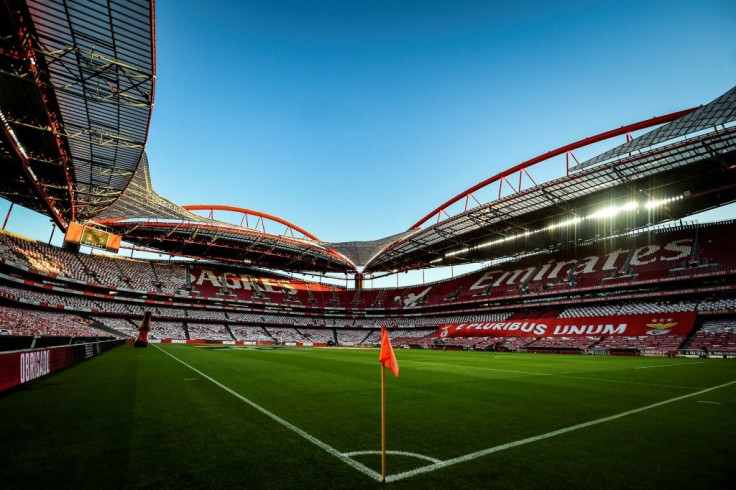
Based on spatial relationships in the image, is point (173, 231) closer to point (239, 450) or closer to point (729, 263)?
point (239, 450)

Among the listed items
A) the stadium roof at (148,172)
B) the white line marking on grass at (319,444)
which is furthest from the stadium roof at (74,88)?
the white line marking on grass at (319,444)

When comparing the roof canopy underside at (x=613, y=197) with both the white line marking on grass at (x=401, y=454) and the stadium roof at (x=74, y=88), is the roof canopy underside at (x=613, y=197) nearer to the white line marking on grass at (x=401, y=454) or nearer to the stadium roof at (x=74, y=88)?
the white line marking on grass at (x=401, y=454)

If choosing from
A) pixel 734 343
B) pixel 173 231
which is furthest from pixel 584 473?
pixel 173 231

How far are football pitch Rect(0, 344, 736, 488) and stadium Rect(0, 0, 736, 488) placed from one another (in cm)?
5

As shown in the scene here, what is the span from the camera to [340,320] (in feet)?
210

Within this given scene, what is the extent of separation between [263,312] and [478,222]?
38.1m

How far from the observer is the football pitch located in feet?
11.2

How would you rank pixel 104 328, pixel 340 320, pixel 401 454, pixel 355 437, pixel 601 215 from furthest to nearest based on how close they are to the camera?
1. pixel 340 320
2. pixel 104 328
3. pixel 601 215
4. pixel 355 437
5. pixel 401 454

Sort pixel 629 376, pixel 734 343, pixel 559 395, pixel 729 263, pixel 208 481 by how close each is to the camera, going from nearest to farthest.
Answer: pixel 208 481
pixel 559 395
pixel 629 376
pixel 734 343
pixel 729 263

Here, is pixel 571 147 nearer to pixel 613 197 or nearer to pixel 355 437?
pixel 613 197

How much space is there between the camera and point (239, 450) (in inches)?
164

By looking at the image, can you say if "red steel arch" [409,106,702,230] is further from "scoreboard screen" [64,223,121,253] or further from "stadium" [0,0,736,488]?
"scoreboard screen" [64,223,121,253]

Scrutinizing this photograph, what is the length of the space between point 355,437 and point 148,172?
1278 inches

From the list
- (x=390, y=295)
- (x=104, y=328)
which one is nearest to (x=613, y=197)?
(x=390, y=295)
